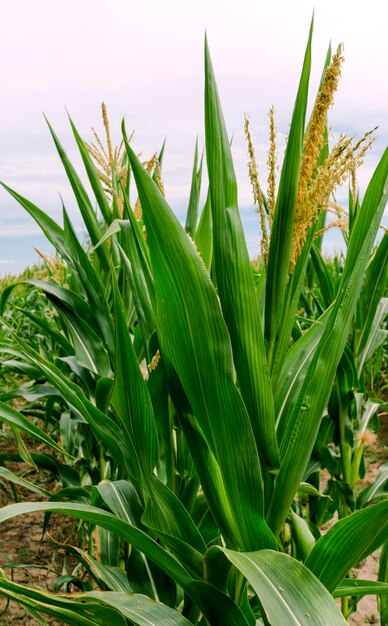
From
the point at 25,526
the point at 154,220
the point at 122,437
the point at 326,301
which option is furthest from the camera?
the point at 25,526

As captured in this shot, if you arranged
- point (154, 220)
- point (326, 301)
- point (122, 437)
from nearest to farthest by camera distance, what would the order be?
point (154, 220) < point (122, 437) < point (326, 301)

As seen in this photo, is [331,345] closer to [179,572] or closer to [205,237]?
[179,572]

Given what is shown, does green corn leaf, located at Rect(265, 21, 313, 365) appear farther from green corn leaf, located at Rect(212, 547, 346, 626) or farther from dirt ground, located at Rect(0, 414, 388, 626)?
dirt ground, located at Rect(0, 414, 388, 626)

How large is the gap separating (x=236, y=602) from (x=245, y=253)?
511 mm

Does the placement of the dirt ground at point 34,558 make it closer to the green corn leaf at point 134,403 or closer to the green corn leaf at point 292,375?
the green corn leaf at point 134,403

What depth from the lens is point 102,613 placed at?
843 millimetres

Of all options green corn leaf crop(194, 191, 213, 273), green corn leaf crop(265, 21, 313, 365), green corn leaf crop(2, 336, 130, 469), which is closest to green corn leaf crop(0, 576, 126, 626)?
green corn leaf crop(2, 336, 130, 469)

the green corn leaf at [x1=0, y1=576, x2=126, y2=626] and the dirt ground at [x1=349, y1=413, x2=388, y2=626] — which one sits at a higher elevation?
the green corn leaf at [x1=0, y1=576, x2=126, y2=626]

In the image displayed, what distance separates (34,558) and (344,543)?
6.24 ft

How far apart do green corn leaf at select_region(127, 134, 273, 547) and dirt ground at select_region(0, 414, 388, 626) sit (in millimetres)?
A: 1257

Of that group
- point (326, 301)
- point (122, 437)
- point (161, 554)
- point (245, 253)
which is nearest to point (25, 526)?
point (326, 301)

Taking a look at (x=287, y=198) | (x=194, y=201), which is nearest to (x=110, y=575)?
(x=287, y=198)

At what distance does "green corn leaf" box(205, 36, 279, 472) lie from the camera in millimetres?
746

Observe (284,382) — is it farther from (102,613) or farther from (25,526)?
(25,526)
